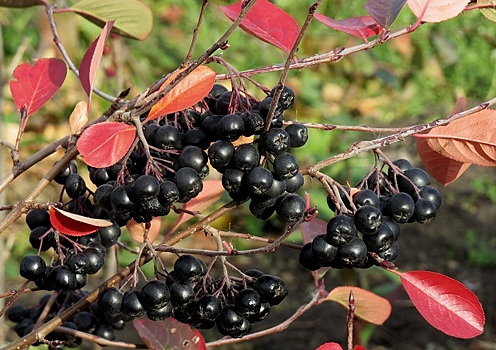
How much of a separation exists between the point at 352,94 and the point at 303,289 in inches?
80.8

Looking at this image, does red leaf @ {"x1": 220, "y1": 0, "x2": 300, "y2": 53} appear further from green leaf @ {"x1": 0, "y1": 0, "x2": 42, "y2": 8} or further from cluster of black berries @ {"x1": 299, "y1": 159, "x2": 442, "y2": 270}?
→ green leaf @ {"x1": 0, "y1": 0, "x2": 42, "y2": 8}

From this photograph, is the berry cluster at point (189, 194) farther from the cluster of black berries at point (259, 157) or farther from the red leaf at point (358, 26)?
the red leaf at point (358, 26)

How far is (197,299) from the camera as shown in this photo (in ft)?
3.04

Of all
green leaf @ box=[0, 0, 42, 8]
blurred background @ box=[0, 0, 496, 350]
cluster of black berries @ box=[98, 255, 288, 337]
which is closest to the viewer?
cluster of black berries @ box=[98, 255, 288, 337]

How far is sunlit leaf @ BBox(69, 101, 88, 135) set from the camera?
0.94 meters

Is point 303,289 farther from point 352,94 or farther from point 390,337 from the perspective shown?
point 352,94

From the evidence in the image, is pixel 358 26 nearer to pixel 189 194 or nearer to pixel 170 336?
pixel 189 194

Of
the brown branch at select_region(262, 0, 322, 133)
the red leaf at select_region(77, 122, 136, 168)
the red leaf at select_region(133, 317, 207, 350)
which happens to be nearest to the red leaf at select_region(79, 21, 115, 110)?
the red leaf at select_region(77, 122, 136, 168)

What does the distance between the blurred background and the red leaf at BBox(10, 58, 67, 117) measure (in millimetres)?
786

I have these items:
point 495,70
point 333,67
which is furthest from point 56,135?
point 495,70

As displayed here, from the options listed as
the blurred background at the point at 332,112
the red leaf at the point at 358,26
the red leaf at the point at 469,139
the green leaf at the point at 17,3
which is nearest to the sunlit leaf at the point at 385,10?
the red leaf at the point at 358,26

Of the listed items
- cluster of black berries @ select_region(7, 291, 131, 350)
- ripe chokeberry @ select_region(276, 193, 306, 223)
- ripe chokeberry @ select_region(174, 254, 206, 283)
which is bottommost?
cluster of black berries @ select_region(7, 291, 131, 350)

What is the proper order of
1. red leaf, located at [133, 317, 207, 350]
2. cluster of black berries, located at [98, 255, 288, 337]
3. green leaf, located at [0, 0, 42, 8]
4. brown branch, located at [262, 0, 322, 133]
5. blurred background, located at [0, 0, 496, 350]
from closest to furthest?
brown branch, located at [262, 0, 322, 133] → cluster of black berries, located at [98, 255, 288, 337] → red leaf, located at [133, 317, 207, 350] → green leaf, located at [0, 0, 42, 8] → blurred background, located at [0, 0, 496, 350]

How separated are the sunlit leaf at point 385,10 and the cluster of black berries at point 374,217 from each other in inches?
7.0
